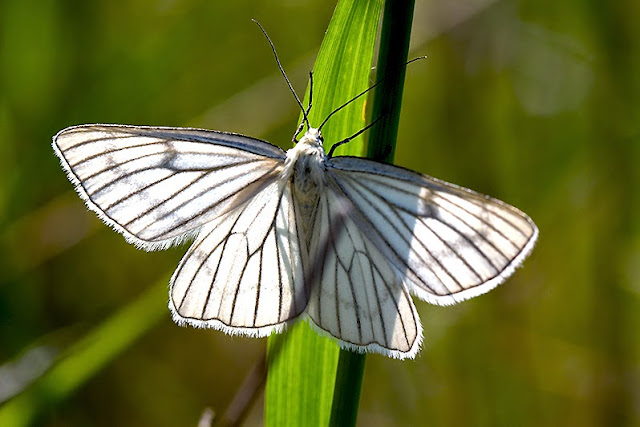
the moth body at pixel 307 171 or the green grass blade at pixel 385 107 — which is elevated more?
the moth body at pixel 307 171

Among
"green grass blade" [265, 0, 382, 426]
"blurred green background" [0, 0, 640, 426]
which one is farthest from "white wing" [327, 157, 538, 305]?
"blurred green background" [0, 0, 640, 426]

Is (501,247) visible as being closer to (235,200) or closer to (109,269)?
(235,200)

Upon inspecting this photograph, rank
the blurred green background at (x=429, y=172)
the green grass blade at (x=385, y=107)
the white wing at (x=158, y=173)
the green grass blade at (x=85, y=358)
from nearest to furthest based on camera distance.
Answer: the green grass blade at (x=385, y=107)
the white wing at (x=158, y=173)
the green grass blade at (x=85, y=358)
the blurred green background at (x=429, y=172)

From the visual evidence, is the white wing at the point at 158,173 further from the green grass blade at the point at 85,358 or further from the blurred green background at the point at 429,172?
the blurred green background at the point at 429,172

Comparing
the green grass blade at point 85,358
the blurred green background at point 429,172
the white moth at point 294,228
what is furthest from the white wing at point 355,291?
the blurred green background at point 429,172

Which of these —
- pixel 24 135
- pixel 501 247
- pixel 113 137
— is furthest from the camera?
pixel 24 135

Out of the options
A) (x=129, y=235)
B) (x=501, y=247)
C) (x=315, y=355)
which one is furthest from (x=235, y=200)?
(x=501, y=247)

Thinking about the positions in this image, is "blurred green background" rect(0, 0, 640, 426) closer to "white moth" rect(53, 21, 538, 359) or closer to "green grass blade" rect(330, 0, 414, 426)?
"white moth" rect(53, 21, 538, 359)

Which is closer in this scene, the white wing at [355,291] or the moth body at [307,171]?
the white wing at [355,291]
